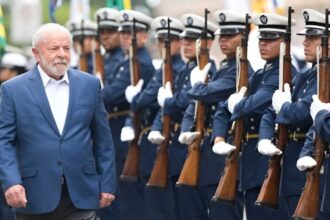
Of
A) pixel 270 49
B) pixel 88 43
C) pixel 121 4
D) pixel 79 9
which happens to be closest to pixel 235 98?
pixel 270 49

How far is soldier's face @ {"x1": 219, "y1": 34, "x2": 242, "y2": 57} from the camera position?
1283cm

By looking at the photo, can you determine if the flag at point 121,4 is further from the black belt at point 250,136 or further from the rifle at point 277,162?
the rifle at point 277,162

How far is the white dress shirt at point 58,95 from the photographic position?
10.4 meters

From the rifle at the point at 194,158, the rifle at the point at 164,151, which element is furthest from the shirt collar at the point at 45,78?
the rifle at the point at 164,151

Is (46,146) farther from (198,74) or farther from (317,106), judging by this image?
(198,74)

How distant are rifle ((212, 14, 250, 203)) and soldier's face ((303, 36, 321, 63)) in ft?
3.73

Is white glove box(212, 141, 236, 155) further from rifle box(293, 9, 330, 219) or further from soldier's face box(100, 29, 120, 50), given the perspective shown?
soldier's face box(100, 29, 120, 50)

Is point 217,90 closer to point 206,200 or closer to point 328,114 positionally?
point 206,200

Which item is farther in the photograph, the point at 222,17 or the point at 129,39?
the point at 129,39

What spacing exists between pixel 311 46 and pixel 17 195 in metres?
2.71

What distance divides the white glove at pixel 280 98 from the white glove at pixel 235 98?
26.2 inches

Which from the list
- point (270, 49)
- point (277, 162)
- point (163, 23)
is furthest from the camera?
point (163, 23)

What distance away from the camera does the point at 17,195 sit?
393 inches

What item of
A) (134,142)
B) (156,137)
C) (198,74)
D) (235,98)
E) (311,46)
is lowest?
(134,142)
